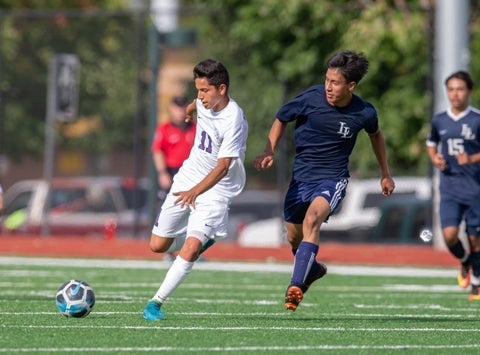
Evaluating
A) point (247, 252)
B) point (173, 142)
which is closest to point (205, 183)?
point (173, 142)

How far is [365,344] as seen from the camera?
8.34 m

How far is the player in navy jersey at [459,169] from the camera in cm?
1290

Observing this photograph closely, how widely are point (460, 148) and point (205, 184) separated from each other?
421 cm

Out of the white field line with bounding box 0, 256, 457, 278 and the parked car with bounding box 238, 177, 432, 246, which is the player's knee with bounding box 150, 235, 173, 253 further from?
the parked car with bounding box 238, 177, 432, 246

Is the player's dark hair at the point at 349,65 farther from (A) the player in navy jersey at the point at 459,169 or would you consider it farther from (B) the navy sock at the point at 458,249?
(B) the navy sock at the point at 458,249

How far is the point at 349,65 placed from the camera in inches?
401

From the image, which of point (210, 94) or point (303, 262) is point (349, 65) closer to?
point (210, 94)

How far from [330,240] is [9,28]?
767cm

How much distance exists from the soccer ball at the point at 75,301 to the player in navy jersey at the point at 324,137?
1615 mm

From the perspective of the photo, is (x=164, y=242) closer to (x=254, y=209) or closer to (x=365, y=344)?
(x=365, y=344)

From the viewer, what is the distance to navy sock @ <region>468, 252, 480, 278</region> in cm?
1285

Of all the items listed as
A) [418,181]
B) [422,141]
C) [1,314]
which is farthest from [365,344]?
[418,181]

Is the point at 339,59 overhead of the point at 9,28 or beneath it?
overhead

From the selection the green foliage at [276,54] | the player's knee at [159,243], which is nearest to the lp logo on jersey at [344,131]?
the player's knee at [159,243]
